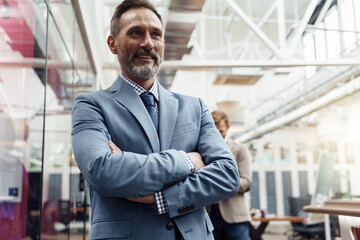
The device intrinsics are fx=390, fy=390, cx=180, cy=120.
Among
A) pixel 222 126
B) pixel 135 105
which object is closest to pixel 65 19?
pixel 222 126

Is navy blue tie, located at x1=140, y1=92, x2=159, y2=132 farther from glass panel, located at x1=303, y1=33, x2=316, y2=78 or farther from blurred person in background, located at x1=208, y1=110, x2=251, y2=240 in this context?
glass panel, located at x1=303, y1=33, x2=316, y2=78

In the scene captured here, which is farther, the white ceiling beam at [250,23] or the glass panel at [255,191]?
the glass panel at [255,191]

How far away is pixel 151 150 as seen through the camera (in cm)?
138

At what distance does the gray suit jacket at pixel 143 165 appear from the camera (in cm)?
125

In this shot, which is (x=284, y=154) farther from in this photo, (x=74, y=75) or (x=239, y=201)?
(x=74, y=75)

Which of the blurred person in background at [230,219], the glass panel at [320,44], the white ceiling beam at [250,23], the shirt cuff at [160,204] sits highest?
the glass panel at [320,44]

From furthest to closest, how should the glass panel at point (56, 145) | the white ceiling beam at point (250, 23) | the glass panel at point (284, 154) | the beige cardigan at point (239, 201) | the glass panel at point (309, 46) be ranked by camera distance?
the glass panel at point (284, 154) → the glass panel at point (309, 46) → the white ceiling beam at point (250, 23) → the beige cardigan at point (239, 201) → the glass panel at point (56, 145)

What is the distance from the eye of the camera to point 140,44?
145cm

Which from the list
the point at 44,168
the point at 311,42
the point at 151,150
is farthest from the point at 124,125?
the point at 311,42

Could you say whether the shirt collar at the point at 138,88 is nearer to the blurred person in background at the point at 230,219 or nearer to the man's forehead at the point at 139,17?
the man's forehead at the point at 139,17

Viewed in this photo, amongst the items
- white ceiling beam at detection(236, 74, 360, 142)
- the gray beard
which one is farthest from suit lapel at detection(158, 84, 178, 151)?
white ceiling beam at detection(236, 74, 360, 142)

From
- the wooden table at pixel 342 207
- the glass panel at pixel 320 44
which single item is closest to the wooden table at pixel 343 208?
the wooden table at pixel 342 207

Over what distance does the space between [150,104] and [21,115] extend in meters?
0.64

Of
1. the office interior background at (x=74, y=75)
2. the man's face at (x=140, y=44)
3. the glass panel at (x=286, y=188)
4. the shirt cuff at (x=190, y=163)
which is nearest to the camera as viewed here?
the shirt cuff at (x=190, y=163)
